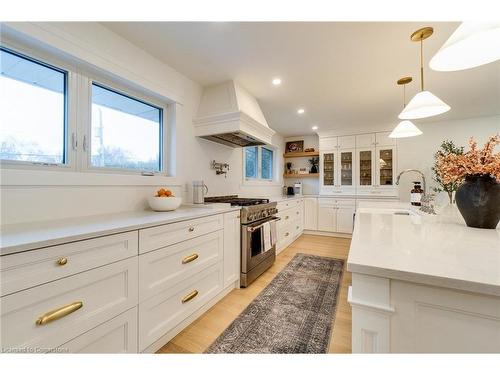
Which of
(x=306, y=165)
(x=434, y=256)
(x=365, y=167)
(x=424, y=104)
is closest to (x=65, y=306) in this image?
(x=434, y=256)

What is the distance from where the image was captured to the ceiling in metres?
1.70

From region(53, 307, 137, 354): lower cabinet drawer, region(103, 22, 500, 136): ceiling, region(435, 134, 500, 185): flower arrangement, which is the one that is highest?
region(103, 22, 500, 136): ceiling

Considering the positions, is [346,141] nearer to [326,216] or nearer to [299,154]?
[299,154]

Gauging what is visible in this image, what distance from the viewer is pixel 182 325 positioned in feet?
5.31

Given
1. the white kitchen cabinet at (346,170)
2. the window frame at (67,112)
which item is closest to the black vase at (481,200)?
the window frame at (67,112)

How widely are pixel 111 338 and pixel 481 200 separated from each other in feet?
6.96

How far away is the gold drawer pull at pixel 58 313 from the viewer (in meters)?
0.87

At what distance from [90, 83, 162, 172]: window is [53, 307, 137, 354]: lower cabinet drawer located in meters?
1.20

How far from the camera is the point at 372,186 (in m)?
4.53

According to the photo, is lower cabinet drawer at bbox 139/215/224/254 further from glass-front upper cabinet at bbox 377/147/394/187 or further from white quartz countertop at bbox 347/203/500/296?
glass-front upper cabinet at bbox 377/147/394/187

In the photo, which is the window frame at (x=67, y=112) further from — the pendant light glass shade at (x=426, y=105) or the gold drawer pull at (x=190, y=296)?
the pendant light glass shade at (x=426, y=105)

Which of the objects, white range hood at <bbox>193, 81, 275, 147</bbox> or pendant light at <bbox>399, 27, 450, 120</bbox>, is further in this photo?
white range hood at <bbox>193, 81, 275, 147</bbox>

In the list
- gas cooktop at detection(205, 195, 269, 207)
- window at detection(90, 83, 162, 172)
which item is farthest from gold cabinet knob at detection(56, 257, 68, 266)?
gas cooktop at detection(205, 195, 269, 207)
